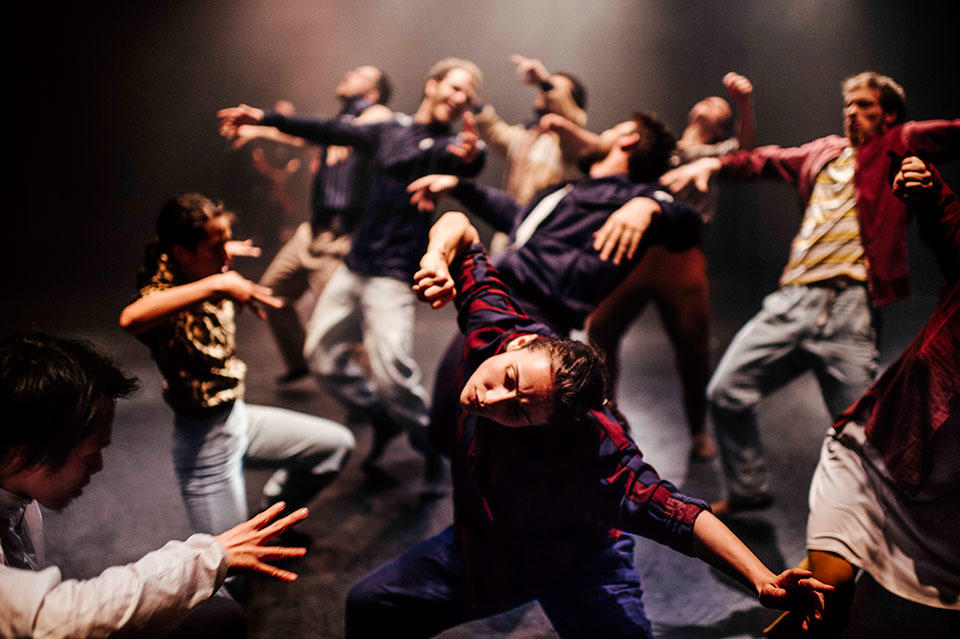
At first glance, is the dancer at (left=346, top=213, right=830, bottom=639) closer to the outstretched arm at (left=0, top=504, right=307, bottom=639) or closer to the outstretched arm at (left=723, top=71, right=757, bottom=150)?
the outstretched arm at (left=0, top=504, right=307, bottom=639)

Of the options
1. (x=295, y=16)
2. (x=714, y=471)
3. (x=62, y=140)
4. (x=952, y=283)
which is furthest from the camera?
(x=62, y=140)

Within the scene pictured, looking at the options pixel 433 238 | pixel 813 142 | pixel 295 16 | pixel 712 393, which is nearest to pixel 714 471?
pixel 712 393

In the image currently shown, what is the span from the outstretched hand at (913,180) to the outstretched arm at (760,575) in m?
0.92

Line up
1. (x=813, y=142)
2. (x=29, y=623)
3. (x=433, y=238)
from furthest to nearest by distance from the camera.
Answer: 1. (x=813, y=142)
2. (x=433, y=238)
3. (x=29, y=623)

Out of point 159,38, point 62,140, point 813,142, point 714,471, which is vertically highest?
point 159,38

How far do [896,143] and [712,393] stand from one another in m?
1.16

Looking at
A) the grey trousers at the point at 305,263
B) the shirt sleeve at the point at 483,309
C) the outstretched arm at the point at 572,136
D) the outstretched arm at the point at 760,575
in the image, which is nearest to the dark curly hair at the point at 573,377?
the shirt sleeve at the point at 483,309

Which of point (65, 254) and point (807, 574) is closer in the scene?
point (807, 574)

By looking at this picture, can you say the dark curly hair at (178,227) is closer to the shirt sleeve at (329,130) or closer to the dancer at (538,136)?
the shirt sleeve at (329,130)

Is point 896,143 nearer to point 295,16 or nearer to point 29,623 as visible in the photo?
point 29,623

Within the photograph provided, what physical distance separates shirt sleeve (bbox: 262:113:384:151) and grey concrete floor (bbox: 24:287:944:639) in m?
1.63

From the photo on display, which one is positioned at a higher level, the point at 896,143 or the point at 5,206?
the point at 896,143

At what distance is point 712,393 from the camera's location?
274 centimetres

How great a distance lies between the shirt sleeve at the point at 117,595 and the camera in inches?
42.1
